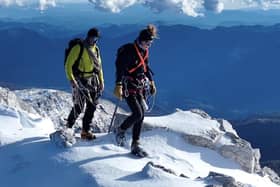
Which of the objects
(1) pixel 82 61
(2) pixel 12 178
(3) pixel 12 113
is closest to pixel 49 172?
(2) pixel 12 178

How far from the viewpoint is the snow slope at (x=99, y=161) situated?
15.8 metres

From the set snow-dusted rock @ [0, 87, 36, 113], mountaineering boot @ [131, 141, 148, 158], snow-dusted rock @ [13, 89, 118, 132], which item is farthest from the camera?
snow-dusted rock @ [13, 89, 118, 132]

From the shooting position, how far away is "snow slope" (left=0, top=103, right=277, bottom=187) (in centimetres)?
1579

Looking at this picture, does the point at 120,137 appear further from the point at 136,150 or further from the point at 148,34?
the point at 148,34

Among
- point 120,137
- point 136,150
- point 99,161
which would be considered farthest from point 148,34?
point 99,161

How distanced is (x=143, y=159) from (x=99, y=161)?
154 cm

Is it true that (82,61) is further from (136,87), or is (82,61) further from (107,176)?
(107,176)

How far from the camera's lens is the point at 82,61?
719 inches

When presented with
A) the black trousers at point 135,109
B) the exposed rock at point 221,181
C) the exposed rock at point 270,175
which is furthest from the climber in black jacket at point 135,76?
the exposed rock at point 270,175

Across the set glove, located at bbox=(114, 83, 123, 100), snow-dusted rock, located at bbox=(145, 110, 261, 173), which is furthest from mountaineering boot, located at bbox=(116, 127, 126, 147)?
snow-dusted rock, located at bbox=(145, 110, 261, 173)

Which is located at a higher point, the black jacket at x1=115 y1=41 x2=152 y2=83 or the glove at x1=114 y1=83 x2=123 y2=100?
the black jacket at x1=115 y1=41 x2=152 y2=83

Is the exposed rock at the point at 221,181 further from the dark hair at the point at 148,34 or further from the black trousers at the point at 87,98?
the black trousers at the point at 87,98

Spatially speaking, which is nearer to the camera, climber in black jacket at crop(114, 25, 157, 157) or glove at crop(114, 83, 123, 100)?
glove at crop(114, 83, 123, 100)

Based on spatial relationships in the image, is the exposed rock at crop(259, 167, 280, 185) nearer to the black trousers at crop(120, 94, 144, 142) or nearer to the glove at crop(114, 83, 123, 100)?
→ the black trousers at crop(120, 94, 144, 142)
